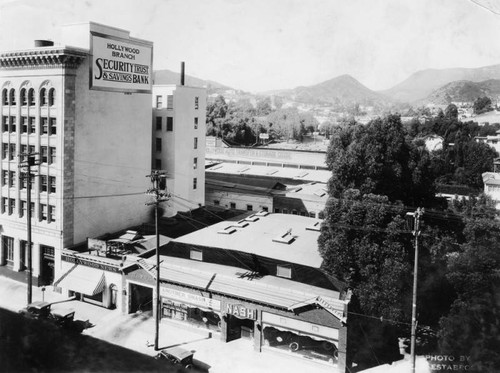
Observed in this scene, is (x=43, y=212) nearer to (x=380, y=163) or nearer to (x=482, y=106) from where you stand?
(x=380, y=163)

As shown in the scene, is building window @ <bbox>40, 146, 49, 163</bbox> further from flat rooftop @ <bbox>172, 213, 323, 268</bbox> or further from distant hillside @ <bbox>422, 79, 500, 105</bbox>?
distant hillside @ <bbox>422, 79, 500, 105</bbox>

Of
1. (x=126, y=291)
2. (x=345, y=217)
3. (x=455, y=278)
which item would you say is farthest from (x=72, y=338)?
(x=455, y=278)

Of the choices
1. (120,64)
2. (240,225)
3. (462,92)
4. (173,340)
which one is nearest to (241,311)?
(173,340)

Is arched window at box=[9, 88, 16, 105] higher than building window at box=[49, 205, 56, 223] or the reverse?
higher

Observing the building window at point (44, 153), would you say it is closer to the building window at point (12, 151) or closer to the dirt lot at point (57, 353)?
the building window at point (12, 151)

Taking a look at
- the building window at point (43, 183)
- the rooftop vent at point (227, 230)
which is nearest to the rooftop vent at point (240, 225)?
the rooftop vent at point (227, 230)

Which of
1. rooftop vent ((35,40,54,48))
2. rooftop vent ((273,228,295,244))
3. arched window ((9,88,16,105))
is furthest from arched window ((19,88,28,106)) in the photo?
rooftop vent ((273,228,295,244))
